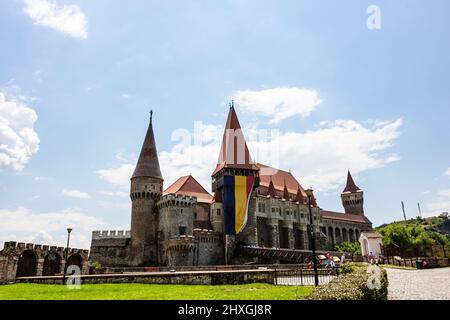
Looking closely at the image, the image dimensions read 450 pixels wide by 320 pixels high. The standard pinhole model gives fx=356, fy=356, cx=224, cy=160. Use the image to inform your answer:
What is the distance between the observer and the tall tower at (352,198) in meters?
86.7

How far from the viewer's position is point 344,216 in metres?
78.8

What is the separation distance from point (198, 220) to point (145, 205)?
8.18 metres

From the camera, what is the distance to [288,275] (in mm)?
21016

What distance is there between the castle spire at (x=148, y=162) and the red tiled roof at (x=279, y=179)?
68.9ft

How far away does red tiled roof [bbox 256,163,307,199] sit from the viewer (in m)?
63.2

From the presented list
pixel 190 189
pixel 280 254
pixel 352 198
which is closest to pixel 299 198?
pixel 190 189

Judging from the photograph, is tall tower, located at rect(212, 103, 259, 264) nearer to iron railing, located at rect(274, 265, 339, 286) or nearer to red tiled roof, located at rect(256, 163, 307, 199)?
red tiled roof, located at rect(256, 163, 307, 199)

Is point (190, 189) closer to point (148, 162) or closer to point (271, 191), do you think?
point (148, 162)

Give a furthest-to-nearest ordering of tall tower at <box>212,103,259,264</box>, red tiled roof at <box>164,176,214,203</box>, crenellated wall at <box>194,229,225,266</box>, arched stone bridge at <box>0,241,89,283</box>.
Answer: red tiled roof at <box>164,176,214,203</box> → tall tower at <box>212,103,259,264</box> → crenellated wall at <box>194,229,225,266</box> → arched stone bridge at <box>0,241,89,283</box>

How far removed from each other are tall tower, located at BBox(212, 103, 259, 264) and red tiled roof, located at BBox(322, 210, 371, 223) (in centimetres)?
2723

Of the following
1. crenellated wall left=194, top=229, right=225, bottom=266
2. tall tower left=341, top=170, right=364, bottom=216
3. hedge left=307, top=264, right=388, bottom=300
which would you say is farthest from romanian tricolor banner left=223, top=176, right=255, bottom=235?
tall tower left=341, top=170, right=364, bottom=216
